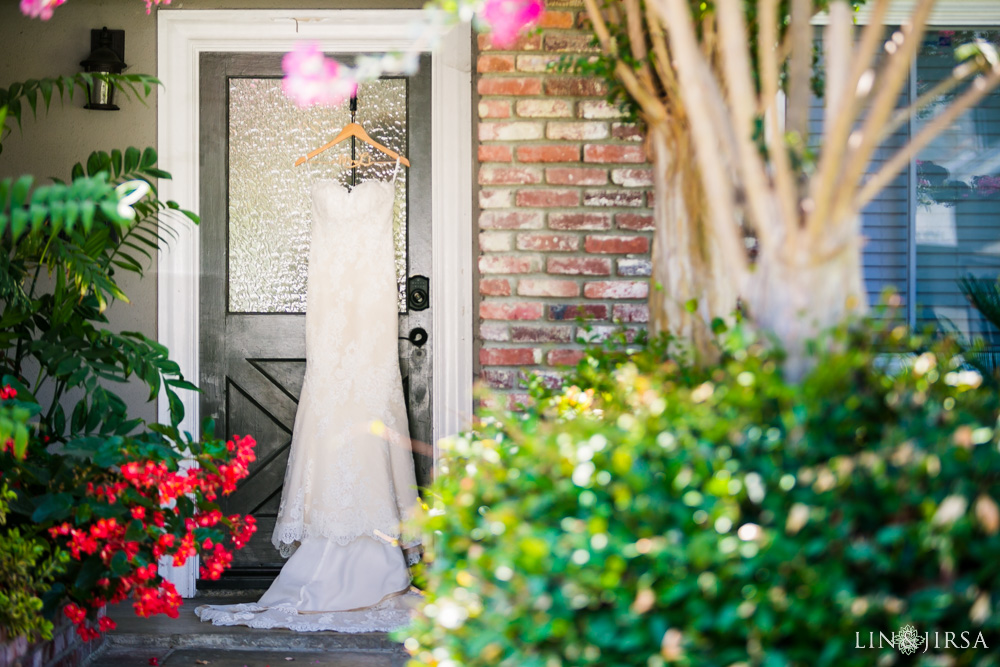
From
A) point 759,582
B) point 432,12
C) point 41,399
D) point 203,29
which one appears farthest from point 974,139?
point 41,399

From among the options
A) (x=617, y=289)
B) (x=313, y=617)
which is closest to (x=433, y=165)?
(x=617, y=289)

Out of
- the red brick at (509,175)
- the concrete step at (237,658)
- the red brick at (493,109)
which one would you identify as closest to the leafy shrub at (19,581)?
the concrete step at (237,658)

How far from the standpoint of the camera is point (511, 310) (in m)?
2.84

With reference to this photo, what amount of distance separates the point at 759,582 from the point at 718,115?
820mm

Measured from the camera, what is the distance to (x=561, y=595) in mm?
1025

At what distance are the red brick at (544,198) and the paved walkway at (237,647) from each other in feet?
5.20

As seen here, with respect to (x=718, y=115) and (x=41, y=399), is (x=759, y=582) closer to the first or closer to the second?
(x=718, y=115)

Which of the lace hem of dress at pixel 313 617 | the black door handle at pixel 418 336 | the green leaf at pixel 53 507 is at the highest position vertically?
the black door handle at pixel 418 336

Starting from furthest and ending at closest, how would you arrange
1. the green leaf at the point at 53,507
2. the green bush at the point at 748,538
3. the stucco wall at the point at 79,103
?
the stucco wall at the point at 79,103, the green leaf at the point at 53,507, the green bush at the point at 748,538

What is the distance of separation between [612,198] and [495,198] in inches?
16.7

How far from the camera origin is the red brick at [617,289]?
112 inches

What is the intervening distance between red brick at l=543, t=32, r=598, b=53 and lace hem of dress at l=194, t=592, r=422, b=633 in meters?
2.07

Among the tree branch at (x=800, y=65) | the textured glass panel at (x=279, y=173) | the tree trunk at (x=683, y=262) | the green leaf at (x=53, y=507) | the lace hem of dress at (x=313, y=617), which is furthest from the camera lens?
the textured glass panel at (x=279, y=173)

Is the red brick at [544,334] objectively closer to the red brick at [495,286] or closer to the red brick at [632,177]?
the red brick at [495,286]
